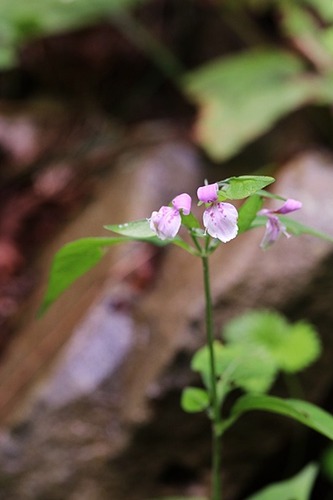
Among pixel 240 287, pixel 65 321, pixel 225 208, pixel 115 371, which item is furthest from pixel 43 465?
pixel 225 208

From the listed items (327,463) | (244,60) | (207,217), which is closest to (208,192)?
(207,217)

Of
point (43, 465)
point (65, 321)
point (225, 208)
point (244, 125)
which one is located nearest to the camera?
point (225, 208)

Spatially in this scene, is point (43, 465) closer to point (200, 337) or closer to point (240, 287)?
point (200, 337)

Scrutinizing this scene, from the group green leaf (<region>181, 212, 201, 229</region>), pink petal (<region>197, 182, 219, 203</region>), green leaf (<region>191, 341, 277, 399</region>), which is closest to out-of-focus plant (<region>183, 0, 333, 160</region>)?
green leaf (<region>191, 341, 277, 399</region>)

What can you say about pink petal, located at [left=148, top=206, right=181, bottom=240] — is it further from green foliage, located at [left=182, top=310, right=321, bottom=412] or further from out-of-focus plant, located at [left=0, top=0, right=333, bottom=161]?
out-of-focus plant, located at [left=0, top=0, right=333, bottom=161]

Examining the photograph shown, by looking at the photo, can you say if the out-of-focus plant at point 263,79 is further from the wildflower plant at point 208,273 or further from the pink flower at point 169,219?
the pink flower at point 169,219

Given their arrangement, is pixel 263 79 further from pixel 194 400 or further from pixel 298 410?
pixel 298 410

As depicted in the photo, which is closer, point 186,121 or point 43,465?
point 43,465
